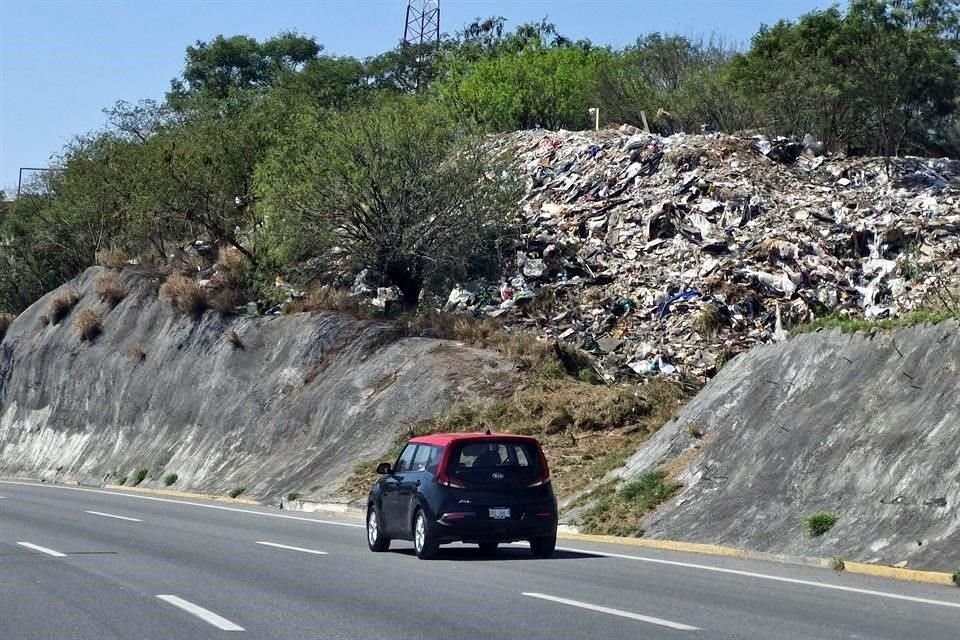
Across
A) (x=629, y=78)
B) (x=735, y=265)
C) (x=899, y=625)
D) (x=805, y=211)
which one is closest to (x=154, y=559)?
(x=899, y=625)

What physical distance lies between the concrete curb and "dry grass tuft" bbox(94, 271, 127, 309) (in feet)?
104

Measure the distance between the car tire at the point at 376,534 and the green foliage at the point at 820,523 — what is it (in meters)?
5.71

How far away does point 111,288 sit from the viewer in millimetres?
50531

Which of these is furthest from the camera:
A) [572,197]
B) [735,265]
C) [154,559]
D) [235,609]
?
[572,197]

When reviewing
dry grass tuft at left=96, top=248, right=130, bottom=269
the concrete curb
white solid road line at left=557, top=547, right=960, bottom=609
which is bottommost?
white solid road line at left=557, top=547, right=960, bottom=609

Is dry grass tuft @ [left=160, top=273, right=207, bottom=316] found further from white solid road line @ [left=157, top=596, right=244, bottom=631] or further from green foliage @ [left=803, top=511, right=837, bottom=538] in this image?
white solid road line @ [left=157, top=596, right=244, bottom=631]

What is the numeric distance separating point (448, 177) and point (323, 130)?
375 centimetres

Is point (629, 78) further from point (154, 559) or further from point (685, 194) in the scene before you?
point (154, 559)

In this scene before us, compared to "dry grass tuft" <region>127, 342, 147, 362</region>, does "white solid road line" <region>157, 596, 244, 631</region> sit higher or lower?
lower

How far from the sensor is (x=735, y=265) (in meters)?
34.9

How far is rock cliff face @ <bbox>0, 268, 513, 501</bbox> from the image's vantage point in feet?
110

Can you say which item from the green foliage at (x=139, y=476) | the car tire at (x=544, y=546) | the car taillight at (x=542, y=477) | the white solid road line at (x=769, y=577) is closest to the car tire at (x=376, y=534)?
the car tire at (x=544, y=546)

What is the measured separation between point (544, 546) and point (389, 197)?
804 inches

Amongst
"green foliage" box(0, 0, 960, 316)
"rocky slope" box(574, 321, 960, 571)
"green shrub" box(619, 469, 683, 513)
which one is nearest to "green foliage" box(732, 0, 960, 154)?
"green foliage" box(0, 0, 960, 316)
